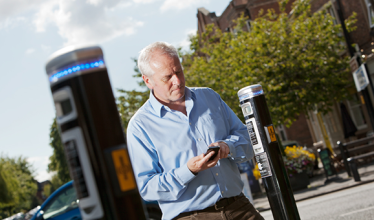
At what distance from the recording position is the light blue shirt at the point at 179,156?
2377 millimetres

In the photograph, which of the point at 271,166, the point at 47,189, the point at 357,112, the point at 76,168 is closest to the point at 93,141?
the point at 76,168

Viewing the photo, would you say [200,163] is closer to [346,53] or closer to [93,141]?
[93,141]

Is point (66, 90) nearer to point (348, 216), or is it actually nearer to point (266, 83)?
point (348, 216)

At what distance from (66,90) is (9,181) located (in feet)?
205

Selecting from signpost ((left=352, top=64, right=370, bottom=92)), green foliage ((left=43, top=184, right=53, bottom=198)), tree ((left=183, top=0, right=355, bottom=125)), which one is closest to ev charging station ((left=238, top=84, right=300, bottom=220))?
signpost ((left=352, top=64, right=370, bottom=92))

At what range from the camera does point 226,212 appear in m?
2.46

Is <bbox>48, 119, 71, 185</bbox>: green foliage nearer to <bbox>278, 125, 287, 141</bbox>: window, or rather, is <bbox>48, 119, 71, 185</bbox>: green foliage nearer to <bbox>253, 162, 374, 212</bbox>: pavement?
<bbox>278, 125, 287, 141</bbox>: window

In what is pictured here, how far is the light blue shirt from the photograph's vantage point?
7.80 ft

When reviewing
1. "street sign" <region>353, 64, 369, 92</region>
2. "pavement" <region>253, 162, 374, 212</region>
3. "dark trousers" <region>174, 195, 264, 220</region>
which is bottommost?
"pavement" <region>253, 162, 374, 212</region>

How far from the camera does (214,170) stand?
2484 mm

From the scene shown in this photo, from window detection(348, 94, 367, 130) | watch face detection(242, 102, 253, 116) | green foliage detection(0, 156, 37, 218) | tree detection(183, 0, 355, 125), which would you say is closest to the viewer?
watch face detection(242, 102, 253, 116)

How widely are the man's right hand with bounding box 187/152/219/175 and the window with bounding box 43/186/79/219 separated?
6.95 meters

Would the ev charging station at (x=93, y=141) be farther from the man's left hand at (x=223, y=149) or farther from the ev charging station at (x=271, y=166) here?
the ev charging station at (x=271, y=166)

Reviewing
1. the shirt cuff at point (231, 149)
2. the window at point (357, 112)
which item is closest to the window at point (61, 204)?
the shirt cuff at point (231, 149)
